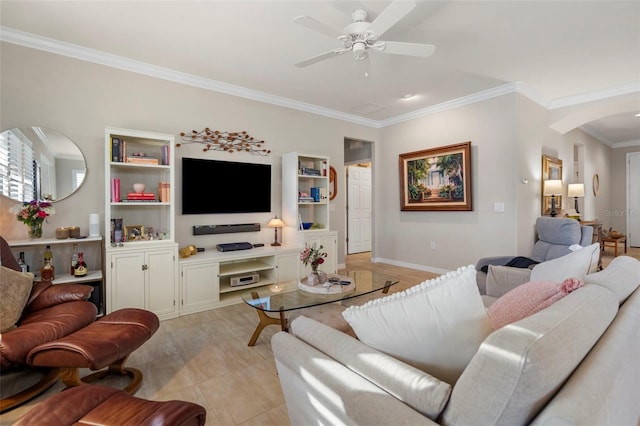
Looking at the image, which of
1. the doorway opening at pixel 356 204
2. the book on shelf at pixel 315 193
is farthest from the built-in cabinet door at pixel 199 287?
the doorway opening at pixel 356 204

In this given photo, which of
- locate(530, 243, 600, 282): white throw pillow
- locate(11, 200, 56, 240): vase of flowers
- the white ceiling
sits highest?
the white ceiling

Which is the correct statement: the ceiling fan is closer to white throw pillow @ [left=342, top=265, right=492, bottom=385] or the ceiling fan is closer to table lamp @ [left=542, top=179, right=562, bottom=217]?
white throw pillow @ [left=342, top=265, right=492, bottom=385]

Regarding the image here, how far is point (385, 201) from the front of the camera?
5.81 m

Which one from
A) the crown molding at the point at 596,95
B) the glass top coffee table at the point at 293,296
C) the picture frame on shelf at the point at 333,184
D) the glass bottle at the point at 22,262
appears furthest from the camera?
the picture frame on shelf at the point at 333,184

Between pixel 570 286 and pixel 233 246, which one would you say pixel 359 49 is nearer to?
pixel 570 286

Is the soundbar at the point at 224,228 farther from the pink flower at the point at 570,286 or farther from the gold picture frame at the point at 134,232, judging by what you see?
the pink flower at the point at 570,286

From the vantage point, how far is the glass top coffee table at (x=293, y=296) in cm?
230

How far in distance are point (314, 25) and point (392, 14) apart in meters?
0.54

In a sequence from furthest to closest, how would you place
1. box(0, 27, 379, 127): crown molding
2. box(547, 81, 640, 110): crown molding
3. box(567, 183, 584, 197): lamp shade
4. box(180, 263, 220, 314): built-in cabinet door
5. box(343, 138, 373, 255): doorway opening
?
box(343, 138, 373, 255): doorway opening, box(567, 183, 584, 197): lamp shade, box(547, 81, 640, 110): crown molding, box(180, 263, 220, 314): built-in cabinet door, box(0, 27, 379, 127): crown molding

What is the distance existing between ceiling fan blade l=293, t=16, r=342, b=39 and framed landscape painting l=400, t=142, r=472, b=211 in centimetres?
305

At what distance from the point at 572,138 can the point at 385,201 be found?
387 centimetres

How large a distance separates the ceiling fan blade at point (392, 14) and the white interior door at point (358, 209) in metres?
4.75

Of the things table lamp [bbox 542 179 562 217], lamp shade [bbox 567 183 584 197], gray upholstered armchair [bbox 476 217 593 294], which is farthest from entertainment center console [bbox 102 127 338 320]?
lamp shade [bbox 567 183 584 197]

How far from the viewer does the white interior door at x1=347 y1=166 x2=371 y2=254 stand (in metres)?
7.00
